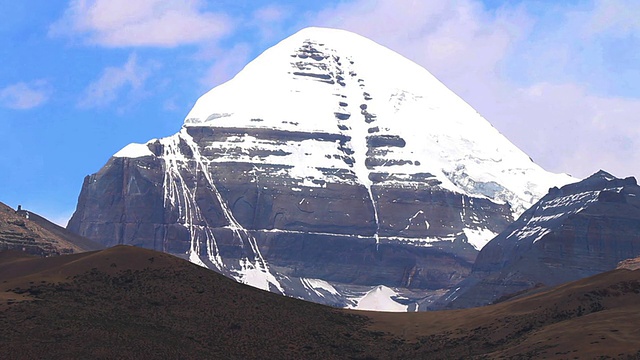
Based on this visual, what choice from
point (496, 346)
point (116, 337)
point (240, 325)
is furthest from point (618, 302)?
point (116, 337)

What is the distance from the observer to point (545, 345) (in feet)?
581

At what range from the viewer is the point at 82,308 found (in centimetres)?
18975

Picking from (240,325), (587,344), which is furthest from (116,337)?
(587,344)

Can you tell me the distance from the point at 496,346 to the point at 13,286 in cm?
6114

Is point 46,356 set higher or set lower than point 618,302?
lower

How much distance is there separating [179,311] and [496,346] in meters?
40.0

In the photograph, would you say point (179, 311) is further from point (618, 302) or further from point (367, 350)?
point (618, 302)

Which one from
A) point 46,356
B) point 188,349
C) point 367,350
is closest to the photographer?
point 46,356

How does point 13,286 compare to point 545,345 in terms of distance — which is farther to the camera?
point 13,286

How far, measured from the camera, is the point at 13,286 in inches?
7795

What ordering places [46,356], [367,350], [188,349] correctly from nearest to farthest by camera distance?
[46,356]
[188,349]
[367,350]

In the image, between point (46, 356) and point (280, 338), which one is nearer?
point (46, 356)

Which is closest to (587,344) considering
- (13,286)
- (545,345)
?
(545,345)

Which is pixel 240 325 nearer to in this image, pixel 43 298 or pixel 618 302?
pixel 43 298
